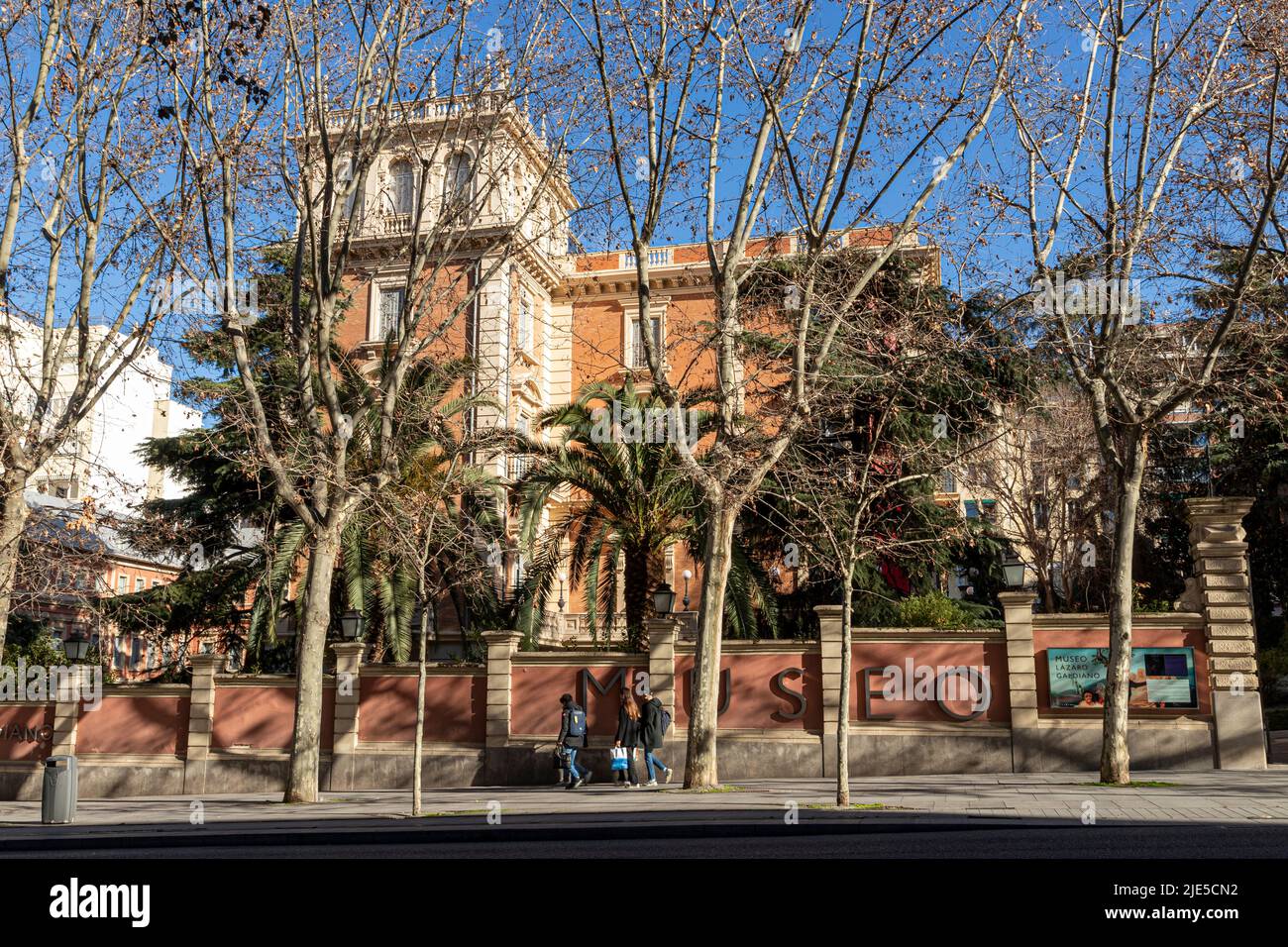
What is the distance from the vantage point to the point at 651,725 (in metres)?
18.3

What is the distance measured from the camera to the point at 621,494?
23.1 metres

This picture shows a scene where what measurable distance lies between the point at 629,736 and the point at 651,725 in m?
0.45

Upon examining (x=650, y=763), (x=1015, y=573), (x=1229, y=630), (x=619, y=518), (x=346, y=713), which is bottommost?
(x=650, y=763)

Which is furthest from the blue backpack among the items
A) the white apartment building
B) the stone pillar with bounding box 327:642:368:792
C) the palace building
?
the white apartment building

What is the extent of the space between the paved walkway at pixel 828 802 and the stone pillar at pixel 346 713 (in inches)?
39.4

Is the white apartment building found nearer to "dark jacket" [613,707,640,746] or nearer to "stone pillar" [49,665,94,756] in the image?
"stone pillar" [49,665,94,756]

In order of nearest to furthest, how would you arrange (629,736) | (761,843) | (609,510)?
(761,843) < (629,736) < (609,510)

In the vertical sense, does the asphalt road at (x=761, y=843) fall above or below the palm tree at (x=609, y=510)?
below

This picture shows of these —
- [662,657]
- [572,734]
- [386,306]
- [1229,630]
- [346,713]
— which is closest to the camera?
[1229,630]

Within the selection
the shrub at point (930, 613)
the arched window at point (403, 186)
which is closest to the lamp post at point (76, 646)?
the arched window at point (403, 186)

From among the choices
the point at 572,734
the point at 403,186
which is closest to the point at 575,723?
the point at 572,734

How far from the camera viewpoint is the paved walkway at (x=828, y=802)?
40.4 feet

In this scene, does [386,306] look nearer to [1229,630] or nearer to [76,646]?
[76,646]

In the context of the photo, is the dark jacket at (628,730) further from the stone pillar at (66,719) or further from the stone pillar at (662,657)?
the stone pillar at (66,719)
